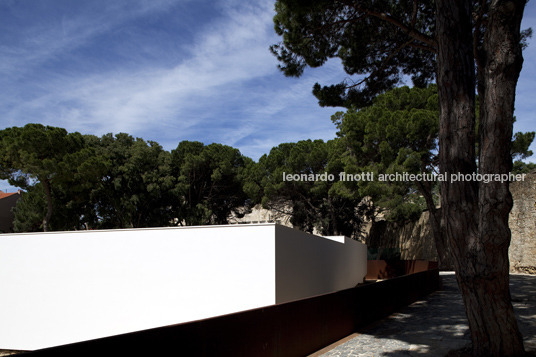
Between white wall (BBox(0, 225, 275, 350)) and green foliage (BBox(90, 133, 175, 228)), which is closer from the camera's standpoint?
white wall (BBox(0, 225, 275, 350))

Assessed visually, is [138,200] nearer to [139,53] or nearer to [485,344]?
[139,53]

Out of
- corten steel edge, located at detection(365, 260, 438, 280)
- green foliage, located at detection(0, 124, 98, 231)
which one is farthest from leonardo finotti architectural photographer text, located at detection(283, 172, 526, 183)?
green foliage, located at detection(0, 124, 98, 231)

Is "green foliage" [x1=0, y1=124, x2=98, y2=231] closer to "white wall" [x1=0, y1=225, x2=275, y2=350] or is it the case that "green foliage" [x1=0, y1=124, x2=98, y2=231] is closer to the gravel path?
"white wall" [x1=0, y1=225, x2=275, y2=350]

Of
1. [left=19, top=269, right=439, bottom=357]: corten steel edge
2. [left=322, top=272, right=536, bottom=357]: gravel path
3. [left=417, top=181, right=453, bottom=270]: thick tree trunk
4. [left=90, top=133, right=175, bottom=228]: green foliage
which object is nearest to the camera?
[left=19, top=269, right=439, bottom=357]: corten steel edge

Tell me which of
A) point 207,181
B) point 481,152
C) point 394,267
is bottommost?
point 394,267

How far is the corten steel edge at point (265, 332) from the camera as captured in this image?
2.58 meters

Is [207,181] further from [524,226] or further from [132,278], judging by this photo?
[132,278]

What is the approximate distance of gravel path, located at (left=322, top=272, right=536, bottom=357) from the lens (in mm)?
5176

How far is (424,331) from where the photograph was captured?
20.9 feet

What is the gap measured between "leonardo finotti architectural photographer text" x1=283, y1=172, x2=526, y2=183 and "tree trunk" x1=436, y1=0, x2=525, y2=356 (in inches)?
2.3

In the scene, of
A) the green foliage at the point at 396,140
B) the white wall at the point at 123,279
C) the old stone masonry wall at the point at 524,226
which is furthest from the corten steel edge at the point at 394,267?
the white wall at the point at 123,279

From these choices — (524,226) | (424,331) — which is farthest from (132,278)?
(524,226)

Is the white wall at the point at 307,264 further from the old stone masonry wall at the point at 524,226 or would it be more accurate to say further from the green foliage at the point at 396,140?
the old stone masonry wall at the point at 524,226

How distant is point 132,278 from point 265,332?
505cm
